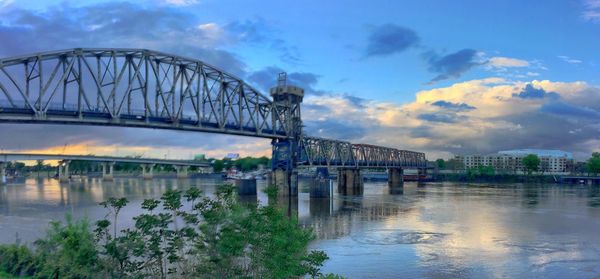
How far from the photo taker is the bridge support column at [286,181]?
10375 cm

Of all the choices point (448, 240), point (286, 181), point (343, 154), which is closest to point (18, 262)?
point (448, 240)

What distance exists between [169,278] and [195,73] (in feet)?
224

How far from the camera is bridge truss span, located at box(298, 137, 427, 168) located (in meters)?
119

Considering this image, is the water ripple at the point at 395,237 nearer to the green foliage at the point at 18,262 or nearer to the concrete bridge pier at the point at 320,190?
the green foliage at the point at 18,262

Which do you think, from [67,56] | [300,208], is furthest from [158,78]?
[300,208]

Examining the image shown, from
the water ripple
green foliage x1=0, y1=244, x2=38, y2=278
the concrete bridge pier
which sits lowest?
the water ripple

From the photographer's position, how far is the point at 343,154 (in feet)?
478

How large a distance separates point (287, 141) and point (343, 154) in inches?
1508

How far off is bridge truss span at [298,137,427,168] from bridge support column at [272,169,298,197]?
6.66m

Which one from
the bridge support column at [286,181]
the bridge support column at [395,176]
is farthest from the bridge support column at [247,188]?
the bridge support column at [395,176]

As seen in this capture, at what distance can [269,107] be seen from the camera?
355 ft

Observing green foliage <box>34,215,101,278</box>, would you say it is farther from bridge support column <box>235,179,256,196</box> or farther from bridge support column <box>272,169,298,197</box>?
bridge support column <box>235,179,256,196</box>

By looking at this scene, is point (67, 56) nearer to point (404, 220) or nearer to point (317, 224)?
point (317, 224)

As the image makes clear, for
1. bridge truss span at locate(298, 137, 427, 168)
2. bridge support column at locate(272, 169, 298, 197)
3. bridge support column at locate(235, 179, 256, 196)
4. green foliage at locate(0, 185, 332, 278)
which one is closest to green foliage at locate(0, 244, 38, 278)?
green foliage at locate(0, 185, 332, 278)
